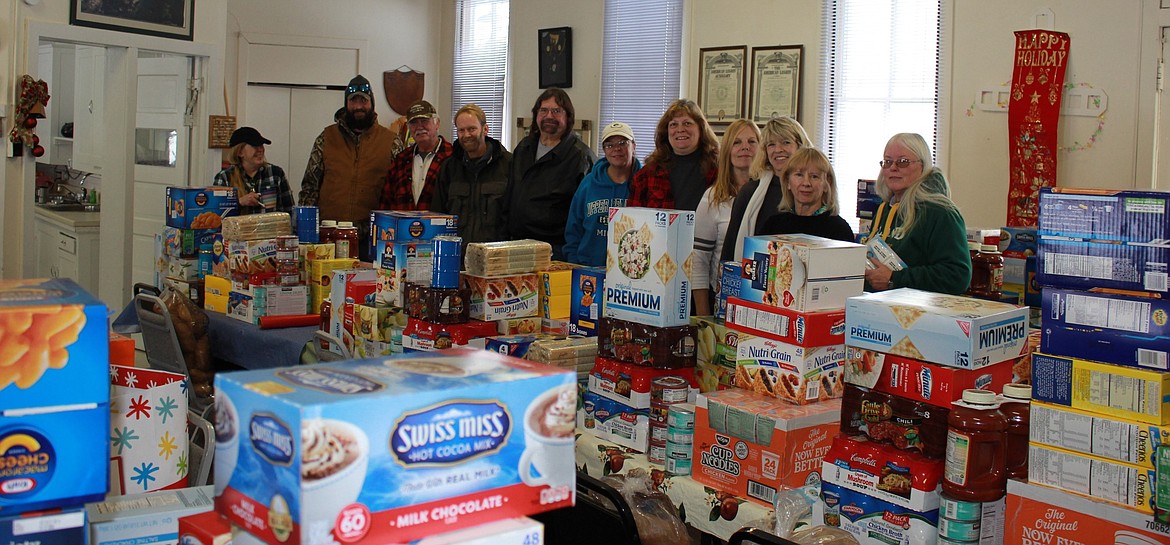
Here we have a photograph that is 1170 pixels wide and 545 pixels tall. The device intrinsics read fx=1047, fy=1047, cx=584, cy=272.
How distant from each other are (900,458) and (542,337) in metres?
1.49

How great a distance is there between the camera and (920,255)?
3549mm

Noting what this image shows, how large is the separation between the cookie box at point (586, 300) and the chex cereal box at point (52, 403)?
2.09 metres

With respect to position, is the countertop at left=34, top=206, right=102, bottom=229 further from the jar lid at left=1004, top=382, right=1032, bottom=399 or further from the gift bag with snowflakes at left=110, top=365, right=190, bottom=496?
the jar lid at left=1004, top=382, right=1032, bottom=399

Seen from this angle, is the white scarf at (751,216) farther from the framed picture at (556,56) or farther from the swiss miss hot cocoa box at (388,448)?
the framed picture at (556,56)

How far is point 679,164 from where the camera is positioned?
4465 millimetres

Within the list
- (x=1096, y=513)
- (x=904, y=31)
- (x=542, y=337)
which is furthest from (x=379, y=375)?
(x=904, y=31)

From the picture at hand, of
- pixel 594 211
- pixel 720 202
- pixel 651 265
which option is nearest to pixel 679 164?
pixel 720 202

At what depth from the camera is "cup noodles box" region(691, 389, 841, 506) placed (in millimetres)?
2607

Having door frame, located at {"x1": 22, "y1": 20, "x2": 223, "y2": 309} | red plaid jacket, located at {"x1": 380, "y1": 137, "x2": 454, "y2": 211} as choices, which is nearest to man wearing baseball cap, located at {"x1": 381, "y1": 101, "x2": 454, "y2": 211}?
red plaid jacket, located at {"x1": 380, "y1": 137, "x2": 454, "y2": 211}

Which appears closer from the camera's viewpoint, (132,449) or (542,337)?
(132,449)

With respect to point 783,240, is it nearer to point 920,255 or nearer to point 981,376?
point 981,376

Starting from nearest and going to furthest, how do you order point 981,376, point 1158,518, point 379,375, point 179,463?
point 379,375 → point 1158,518 → point 179,463 → point 981,376

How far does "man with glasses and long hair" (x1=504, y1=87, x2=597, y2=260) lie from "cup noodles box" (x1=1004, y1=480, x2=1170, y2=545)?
3132mm

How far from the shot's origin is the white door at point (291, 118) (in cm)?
898
